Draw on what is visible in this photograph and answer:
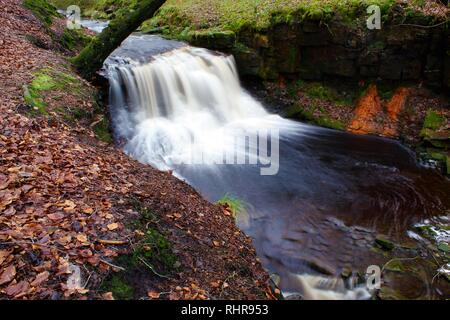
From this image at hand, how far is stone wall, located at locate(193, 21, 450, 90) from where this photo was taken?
10.2 meters

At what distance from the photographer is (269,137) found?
391 inches

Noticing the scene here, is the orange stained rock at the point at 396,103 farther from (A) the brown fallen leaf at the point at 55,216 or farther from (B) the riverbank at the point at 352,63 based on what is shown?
(A) the brown fallen leaf at the point at 55,216

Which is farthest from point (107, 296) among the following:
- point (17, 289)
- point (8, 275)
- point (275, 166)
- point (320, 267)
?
point (275, 166)

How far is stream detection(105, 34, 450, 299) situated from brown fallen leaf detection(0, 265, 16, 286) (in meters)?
3.44

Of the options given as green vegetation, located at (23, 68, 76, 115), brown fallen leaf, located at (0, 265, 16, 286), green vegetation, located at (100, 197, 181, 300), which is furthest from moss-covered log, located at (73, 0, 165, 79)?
brown fallen leaf, located at (0, 265, 16, 286)

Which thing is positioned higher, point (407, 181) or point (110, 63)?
point (110, 63)

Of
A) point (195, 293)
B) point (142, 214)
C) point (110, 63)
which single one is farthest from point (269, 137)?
point (195, 293)

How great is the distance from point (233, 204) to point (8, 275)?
4140 millimetres

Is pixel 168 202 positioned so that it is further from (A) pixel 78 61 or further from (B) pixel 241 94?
(B) pixel 241 94

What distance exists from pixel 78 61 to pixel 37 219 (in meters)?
6.19

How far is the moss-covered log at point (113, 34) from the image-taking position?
8.02 m

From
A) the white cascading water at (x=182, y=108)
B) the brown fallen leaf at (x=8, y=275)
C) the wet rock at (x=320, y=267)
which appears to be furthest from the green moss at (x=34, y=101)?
the wet rock at (x=320, y=267)

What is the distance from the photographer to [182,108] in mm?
10258

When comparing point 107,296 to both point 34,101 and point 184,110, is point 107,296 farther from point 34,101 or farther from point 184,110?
point 184,110
